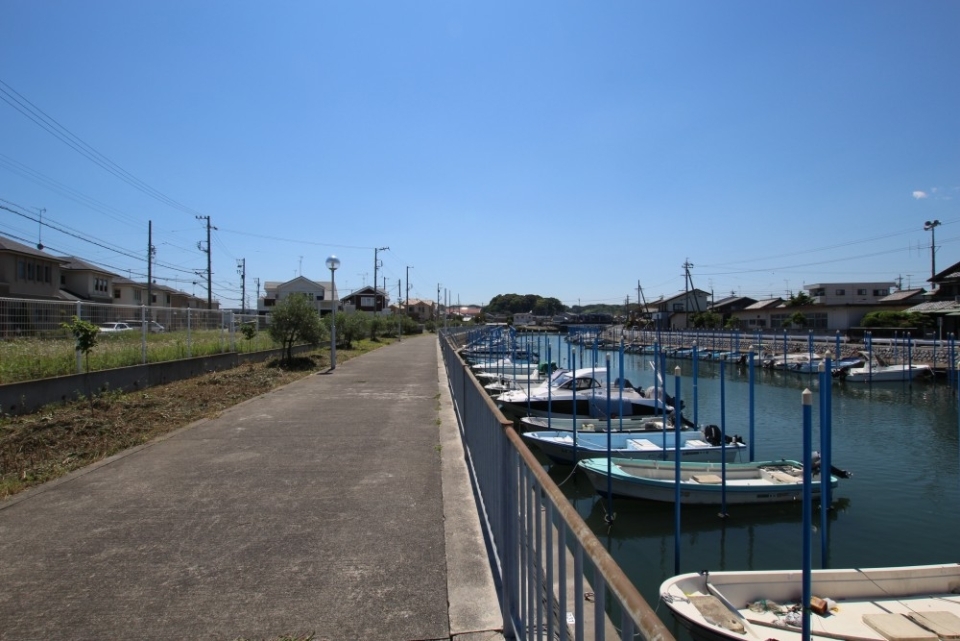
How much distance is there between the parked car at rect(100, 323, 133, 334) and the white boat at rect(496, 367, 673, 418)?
11178 mm

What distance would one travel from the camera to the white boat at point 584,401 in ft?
57.4

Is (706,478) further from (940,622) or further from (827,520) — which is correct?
(940,622)

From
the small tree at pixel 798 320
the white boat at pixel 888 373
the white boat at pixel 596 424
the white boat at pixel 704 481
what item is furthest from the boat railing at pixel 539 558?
the small tree at pixel 798 320

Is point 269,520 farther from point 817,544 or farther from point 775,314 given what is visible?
point 775,314

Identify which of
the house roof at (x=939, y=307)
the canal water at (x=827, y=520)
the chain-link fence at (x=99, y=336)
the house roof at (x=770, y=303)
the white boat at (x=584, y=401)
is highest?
the house roof at (x=770, y=303)

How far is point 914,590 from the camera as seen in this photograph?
20.7 feet

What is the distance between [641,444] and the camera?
42.7ft

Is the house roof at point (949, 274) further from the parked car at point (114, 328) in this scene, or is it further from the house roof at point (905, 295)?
the parked car at point (114, 328)

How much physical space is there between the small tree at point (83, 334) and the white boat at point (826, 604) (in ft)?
37.8

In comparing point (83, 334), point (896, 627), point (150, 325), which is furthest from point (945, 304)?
point (83, 334)

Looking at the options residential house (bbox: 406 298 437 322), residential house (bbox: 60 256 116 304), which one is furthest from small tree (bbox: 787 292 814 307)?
residential house (bbox: 406 298 437 322)

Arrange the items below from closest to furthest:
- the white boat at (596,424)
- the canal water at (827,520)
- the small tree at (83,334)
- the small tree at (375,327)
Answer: the canal water at (827,520) < the small tree at (83,334) < the white boat at (596,424) < the small tree at (375,327)

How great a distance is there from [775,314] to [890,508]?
61706 mm

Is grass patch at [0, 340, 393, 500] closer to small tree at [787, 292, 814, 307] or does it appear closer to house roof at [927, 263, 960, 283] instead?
house roof at [927, 263, 960, 283]
